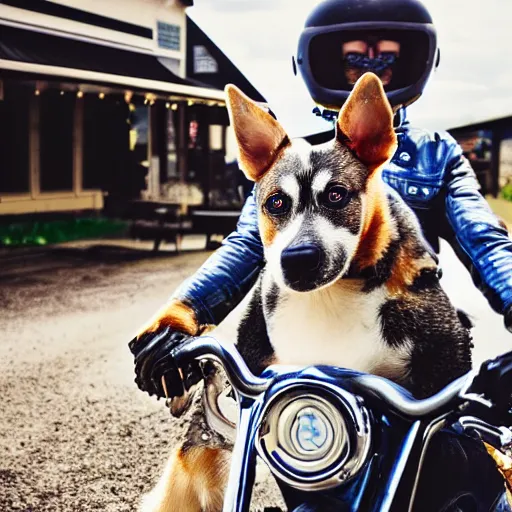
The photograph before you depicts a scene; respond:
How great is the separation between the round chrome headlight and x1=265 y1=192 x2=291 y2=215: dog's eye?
0.33 metres

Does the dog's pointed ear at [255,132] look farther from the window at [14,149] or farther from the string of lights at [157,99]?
the window at [14,149]

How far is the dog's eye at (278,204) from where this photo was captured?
53.3 inches

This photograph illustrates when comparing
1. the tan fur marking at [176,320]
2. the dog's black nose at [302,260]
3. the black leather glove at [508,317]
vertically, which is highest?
the dog's black nose at [302,260]

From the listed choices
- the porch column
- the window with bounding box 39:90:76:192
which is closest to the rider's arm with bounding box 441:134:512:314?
the window with bounding box 39:90:76:192

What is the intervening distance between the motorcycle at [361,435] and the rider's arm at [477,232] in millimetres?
216

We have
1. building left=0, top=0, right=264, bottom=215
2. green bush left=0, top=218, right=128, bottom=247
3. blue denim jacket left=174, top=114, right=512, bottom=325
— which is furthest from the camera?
green bush left=0, top=218, right=128, bottom=247

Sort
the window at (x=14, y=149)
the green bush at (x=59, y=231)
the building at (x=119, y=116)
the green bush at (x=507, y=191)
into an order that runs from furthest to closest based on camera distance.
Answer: the window at (x=14, y=149) < the green bush at (x=59, y=231) < the building at (x=119, y=116) < the green bush at (x=507, y=191)

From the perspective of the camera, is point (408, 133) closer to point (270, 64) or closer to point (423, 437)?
point (270, 64)

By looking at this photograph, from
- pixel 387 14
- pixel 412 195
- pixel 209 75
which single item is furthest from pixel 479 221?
pixel 209 75

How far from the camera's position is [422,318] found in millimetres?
1375

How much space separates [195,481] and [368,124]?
0.82m

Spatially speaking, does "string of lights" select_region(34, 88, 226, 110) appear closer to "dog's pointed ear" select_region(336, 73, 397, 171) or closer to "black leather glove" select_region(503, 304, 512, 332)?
"dog's pointed ear" select_region(336, 73, 397, 171)

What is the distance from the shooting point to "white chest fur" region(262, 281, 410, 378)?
4.45 feet

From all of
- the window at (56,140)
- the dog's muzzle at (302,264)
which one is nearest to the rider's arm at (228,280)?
the dog's muzzle at (302,264)
